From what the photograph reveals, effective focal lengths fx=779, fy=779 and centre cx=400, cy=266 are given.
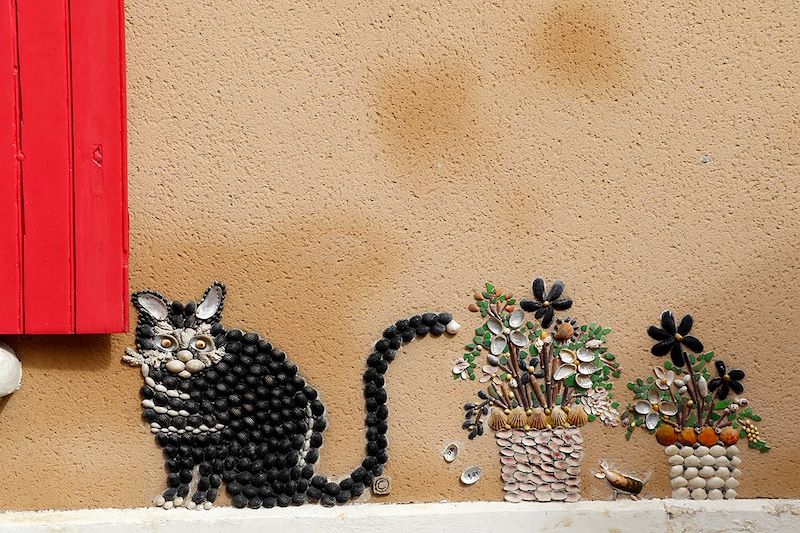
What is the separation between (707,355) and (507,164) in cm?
80

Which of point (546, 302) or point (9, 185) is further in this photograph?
point (546, 302)

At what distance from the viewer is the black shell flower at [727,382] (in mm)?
2242

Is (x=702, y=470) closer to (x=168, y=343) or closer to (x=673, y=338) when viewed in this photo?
(x=673, y=338)

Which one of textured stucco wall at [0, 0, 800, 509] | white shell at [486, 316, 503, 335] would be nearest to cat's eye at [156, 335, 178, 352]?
textured stucco wall at [0, 0, 800, 509]

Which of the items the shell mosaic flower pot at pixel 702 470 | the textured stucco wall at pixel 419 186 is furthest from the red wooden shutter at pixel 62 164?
the shell mosaic flower pot at pixel 702 470

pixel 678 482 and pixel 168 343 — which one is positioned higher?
pixel 168 343

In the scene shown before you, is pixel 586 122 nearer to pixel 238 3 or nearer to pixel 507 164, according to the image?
pixel 507 164

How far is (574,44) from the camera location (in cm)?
220

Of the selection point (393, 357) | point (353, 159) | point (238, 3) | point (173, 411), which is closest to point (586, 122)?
point (353, 159)

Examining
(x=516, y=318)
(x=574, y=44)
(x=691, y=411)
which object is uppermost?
(x=574, y=44)

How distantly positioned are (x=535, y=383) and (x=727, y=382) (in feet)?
1.81

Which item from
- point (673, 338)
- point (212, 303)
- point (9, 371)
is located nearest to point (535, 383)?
point (673, 338)

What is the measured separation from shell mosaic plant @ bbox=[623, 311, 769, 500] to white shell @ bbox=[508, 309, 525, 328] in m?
0.37

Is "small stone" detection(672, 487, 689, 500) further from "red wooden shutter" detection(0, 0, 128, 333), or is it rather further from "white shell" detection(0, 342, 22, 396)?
"white shell" detection(0, 342, 22, 396)
